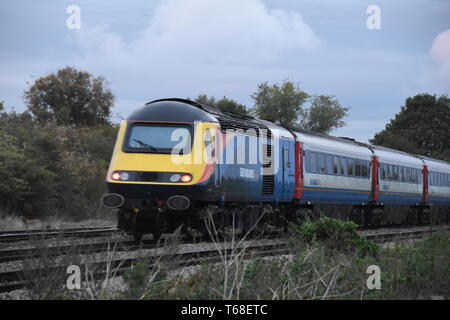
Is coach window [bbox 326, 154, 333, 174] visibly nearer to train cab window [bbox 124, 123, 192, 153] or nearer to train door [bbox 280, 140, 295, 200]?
train door [bbox 280, 140, 295, 200]

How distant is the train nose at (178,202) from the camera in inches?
509

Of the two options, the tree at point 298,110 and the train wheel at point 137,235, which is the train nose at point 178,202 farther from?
the tree at point 298,110

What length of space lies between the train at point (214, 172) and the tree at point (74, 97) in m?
30.7

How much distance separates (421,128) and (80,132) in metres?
37.3

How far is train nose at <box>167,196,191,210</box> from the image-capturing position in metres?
12.9

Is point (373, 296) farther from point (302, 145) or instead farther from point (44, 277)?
point (302, 145)

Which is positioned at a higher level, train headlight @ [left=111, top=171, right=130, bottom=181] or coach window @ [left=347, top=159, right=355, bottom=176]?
coach window @ [left=347, top=159, right=355, bottom=176]

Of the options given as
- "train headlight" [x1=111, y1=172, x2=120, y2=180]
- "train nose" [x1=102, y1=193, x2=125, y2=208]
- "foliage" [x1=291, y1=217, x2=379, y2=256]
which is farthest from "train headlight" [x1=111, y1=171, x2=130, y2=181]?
"foliage" [x1=291, y1=217, x2=379, y2=256]

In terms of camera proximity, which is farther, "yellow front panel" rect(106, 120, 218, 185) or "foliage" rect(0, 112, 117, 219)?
"foliage" rect(0, 112, 117, 219)

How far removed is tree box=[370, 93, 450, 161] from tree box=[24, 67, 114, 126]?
1101 inches

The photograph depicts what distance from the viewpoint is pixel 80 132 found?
126 feet

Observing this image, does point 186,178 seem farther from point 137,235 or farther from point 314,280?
point 314,280

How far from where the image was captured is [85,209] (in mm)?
29891

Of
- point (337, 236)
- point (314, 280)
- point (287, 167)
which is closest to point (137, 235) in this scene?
point (337, 236)
